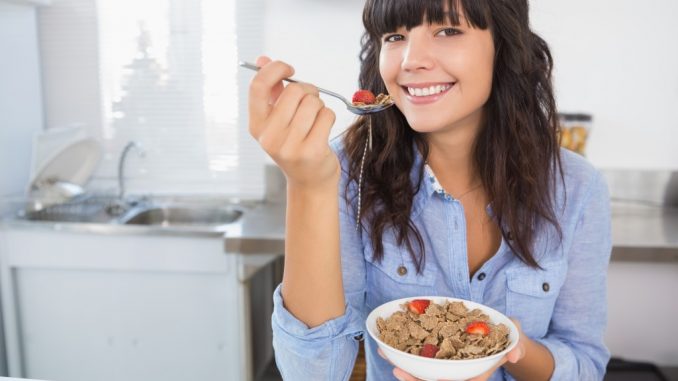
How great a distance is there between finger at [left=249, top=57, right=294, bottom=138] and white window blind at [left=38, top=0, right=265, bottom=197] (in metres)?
1.87

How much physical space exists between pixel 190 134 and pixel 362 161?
173cm

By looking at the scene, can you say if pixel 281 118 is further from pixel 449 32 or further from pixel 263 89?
pixel 449 32

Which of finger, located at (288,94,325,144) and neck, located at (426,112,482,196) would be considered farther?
neck, located at (426,112,482,196)

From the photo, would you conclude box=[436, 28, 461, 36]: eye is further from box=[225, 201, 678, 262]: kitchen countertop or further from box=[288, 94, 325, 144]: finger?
box=[225, 201, 678, 262]: kitchen countertop

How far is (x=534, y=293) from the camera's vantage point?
1.05 m

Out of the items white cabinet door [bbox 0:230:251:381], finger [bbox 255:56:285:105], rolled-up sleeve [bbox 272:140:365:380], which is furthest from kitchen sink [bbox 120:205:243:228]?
finger [bbox 255:56:285:105]

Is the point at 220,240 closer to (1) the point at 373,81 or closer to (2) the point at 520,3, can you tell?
(1) the point at 373,81

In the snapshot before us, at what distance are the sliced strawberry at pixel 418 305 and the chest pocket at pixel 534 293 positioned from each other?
23cm

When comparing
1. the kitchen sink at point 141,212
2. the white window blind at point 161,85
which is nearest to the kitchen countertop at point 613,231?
the kitchen sink at point 141,212

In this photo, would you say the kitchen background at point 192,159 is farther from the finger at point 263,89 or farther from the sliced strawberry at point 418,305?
the finger at point 263,89

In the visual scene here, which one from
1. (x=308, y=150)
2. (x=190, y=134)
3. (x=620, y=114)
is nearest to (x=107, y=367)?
(x=190, y=134)

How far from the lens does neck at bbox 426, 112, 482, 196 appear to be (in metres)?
1.14

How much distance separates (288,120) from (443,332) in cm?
39

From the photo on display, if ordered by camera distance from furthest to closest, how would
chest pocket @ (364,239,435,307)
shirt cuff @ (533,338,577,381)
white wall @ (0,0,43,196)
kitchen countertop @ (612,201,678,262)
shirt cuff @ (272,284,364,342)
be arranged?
white wall @ (0,0,43,196), kitchen countertop @ (612,201,678,262), chest pocket @ (364,239,435,307), shirt cuff @ (533,338,577,381), shirt cuff @ (272,284,364,342)
